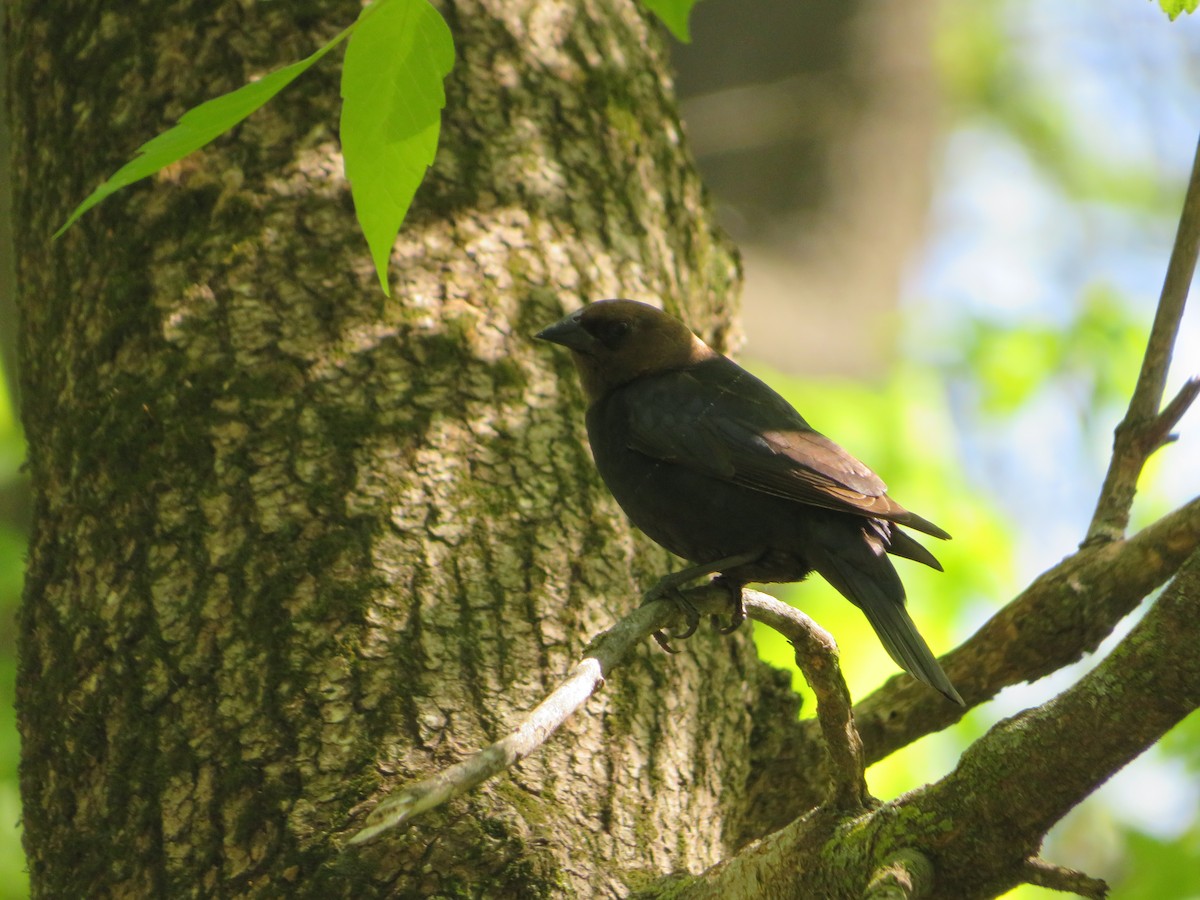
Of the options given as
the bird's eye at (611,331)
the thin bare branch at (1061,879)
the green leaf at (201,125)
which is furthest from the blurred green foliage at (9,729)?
the thin bare branch at (1061,879)

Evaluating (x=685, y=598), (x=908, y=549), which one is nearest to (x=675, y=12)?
(x=685, y=598)

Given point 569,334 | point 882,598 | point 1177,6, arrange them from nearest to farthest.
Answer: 1. point 1177,6
2. point 882,598
3. point 569,334

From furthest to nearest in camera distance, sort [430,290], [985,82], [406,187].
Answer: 1. [985,82]
2. [430,290]
3. [406,187]

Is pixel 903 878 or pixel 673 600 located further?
pixel 673 600

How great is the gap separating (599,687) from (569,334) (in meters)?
1.32

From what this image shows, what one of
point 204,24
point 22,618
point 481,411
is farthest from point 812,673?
point 204,24

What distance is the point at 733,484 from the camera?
2.97 meters

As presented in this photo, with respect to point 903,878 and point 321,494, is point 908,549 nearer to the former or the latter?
point 903,878

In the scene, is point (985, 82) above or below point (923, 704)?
above

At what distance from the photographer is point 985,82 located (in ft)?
39.2

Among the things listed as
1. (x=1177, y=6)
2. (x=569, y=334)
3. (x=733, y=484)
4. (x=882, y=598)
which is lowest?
(x=882, y=598)

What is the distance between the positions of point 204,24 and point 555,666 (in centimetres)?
191

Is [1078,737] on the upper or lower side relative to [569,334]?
lower

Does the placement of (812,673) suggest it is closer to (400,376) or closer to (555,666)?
(555,666)
